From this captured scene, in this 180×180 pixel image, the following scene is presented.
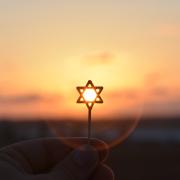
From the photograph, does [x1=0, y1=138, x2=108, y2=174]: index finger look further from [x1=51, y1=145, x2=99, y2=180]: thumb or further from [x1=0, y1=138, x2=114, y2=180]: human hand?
[x1=51, y1=145, x2=99, y2=180]: thumb

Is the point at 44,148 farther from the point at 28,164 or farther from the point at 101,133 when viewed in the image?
the point at 101,133

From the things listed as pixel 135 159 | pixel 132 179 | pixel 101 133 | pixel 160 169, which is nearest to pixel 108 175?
pixel 132 179

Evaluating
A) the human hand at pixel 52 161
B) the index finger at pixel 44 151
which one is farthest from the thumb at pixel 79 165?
the index finger at pixel 44 151

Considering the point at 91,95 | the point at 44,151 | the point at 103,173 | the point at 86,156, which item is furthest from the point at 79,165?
the point at 91,95

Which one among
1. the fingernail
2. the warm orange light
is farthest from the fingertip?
the warm orange light

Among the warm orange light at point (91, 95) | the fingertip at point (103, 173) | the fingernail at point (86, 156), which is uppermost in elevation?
the warm orange light at point (91, 95)

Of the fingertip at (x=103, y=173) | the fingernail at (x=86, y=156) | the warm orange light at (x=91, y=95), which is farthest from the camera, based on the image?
the warm orange light at (x=91, y=95)

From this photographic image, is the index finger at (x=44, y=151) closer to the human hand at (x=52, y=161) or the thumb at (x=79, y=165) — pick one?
the human hand at (x=52, y=161)

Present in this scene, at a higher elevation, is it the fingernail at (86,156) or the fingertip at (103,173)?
the fingernail at (86,156)
